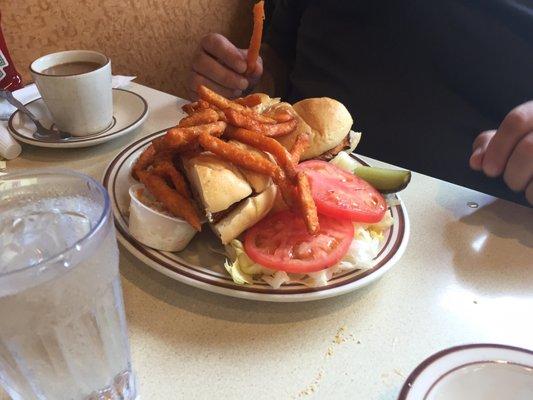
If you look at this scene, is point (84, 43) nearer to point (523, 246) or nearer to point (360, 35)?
point (360, 35)

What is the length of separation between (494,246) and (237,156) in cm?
47

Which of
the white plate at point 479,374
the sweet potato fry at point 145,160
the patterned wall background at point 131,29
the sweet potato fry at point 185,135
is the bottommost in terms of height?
the patterned wall background at point 131,29

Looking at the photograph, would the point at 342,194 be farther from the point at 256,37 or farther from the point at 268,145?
the point at 256,37

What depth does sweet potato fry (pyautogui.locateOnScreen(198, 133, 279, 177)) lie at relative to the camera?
2.39ft

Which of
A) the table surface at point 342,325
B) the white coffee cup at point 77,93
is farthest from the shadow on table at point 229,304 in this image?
the white coffee cup at point 77,93

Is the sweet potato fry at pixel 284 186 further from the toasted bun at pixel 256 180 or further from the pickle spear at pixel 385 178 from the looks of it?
the pickle spear at pixel 385 178

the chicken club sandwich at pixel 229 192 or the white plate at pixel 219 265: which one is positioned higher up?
the chicken club sandwich at pixel 229 192

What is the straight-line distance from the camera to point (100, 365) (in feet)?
1.68

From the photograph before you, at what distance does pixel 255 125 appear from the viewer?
0.80 meters

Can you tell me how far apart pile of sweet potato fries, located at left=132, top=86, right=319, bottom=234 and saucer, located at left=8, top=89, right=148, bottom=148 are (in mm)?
270

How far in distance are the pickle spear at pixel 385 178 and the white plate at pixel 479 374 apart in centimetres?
38

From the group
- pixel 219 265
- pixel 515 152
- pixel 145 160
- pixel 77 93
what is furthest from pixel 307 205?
pixel 77 93

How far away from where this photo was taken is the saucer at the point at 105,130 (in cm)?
100

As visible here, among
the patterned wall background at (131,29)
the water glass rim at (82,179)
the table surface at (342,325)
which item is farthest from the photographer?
the patterned wall background at (131,29)
